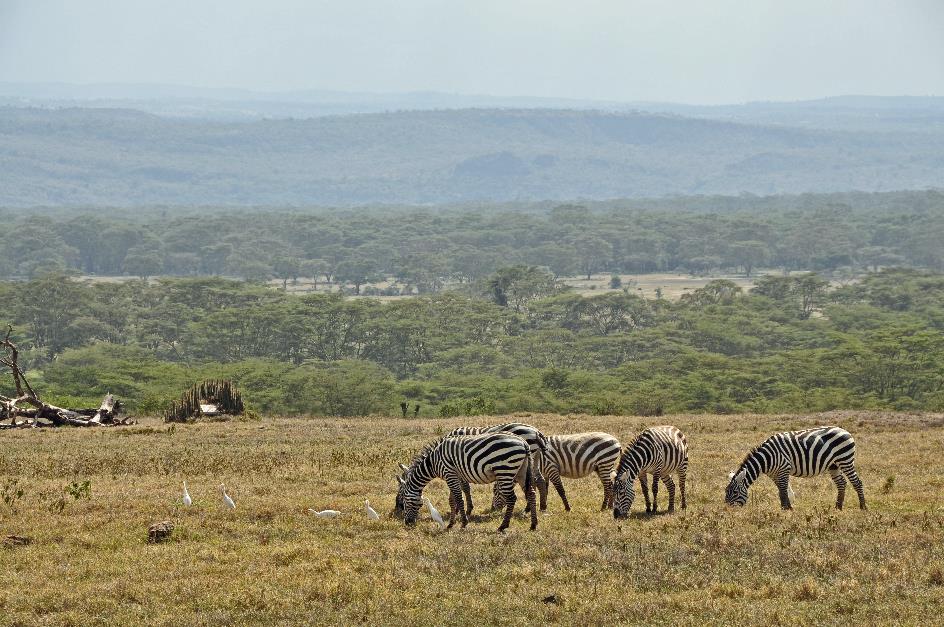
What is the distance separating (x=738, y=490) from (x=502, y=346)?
65766 mm

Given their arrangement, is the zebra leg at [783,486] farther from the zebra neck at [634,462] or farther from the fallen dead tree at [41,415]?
the fallen dead tree at [41,415]

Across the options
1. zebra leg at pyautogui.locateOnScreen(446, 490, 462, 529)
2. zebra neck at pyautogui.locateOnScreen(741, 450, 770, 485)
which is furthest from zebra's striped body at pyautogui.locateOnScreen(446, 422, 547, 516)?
zebra neck at pyautogui.locateOnScreen(741, 450, 770, 485)

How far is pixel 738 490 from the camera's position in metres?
18.4

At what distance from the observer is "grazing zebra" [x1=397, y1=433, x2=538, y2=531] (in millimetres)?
16359

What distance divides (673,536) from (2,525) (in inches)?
392

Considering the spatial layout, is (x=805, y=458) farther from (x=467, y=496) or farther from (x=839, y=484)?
(x=467, y=496)

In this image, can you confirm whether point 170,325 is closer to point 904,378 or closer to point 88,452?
point 904,378

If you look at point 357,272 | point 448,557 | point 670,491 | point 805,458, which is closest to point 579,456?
point 670,491

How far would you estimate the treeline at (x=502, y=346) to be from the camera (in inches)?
2228

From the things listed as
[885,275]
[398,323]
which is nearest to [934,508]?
[398,323]

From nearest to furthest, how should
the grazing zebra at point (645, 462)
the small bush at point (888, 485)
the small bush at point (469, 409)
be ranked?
the grazing zebra at point (645, 462) → the small bush at point (888, 485) → the small bush at point (469, 409)

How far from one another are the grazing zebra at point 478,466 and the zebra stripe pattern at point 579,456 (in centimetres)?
121

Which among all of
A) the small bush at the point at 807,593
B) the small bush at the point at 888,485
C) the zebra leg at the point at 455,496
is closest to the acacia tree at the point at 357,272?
the small bush at the point at 888,485

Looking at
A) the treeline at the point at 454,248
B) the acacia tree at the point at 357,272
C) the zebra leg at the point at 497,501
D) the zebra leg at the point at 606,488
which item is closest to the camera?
the zebra leg at the point at 497,501
